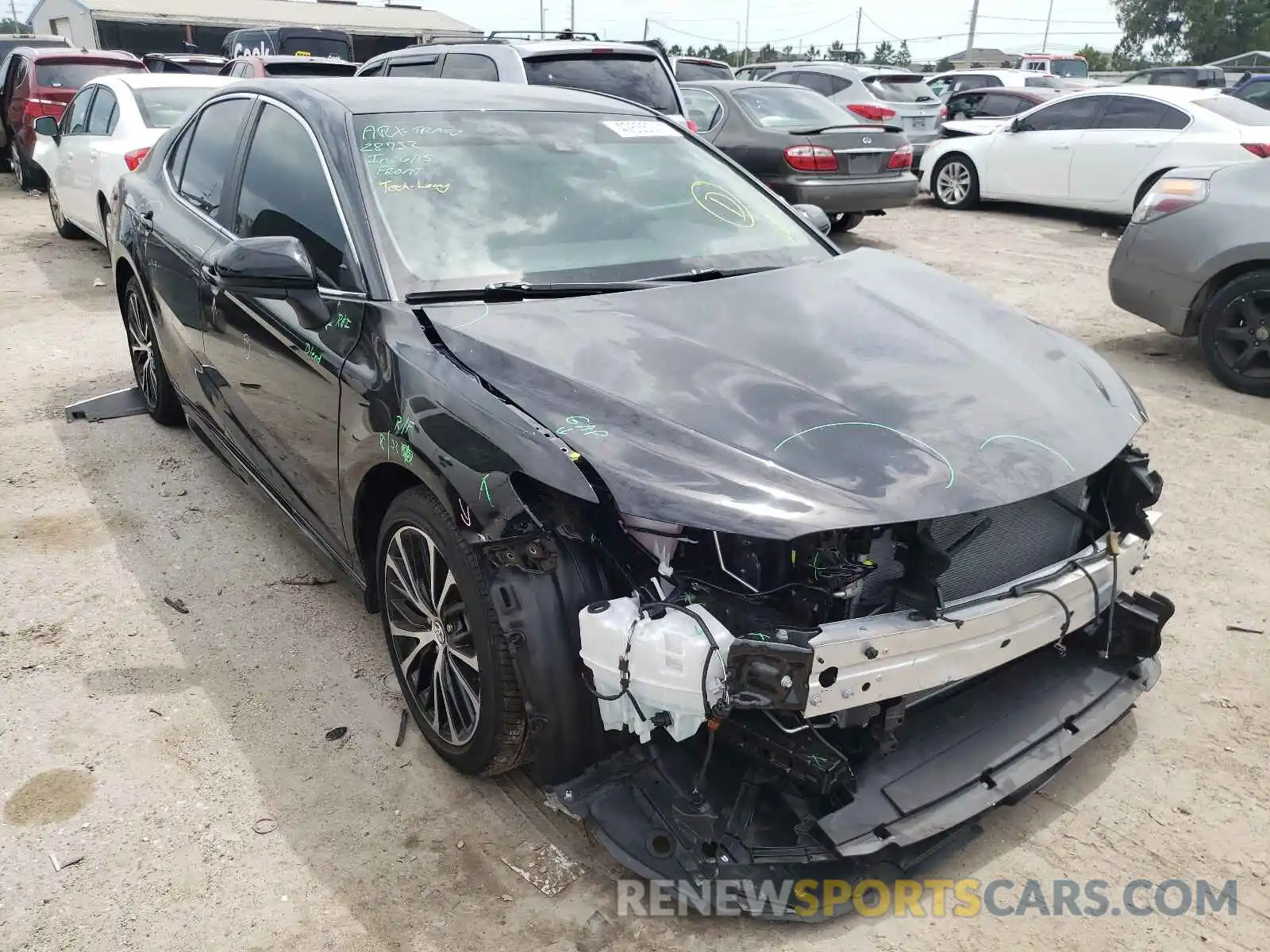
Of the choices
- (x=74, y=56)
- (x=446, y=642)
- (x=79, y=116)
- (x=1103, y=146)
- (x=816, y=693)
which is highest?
(x=74, y=56)

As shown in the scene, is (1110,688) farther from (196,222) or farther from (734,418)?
(196,222)

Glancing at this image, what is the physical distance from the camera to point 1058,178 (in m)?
11.3

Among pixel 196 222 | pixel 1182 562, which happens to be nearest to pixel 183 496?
pixel 196 222

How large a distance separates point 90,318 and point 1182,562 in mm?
7436

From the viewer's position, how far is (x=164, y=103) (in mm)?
8234

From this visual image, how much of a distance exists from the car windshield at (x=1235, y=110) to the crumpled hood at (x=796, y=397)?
8760mm

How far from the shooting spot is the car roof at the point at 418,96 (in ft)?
10.9

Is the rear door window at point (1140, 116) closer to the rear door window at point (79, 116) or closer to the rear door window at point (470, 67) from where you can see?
the rear door window at point (470, 67)

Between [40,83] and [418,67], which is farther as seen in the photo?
[40,83]

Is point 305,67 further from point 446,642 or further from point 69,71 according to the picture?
point 446,642

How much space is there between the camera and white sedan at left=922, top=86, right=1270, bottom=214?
391 inches

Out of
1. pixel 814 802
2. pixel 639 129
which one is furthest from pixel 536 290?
pixel 814 802

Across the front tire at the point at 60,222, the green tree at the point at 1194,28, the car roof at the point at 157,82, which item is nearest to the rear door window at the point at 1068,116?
the car roof at the point at 157,82

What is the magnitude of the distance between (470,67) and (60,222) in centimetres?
494
